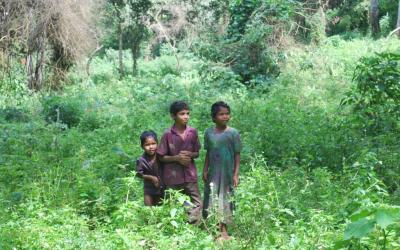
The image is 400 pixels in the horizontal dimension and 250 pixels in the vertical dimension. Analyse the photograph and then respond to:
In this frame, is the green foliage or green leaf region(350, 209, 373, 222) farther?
the green foliage

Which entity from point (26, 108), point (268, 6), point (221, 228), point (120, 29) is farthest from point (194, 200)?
point (120, 29)

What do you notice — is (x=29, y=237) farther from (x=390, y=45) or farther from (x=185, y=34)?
(x=185, y=34)

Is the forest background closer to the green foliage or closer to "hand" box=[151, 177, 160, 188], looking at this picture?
the green foliage

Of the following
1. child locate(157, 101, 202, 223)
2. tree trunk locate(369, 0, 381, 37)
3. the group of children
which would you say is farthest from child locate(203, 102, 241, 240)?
tree trunk locate(369, 0, 381, 37)

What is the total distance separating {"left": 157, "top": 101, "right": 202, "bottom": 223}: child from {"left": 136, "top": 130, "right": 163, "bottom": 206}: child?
0.08 meters

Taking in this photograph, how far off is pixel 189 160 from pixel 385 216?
3.00 metres

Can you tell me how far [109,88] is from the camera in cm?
1662

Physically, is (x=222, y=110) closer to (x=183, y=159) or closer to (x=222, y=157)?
(x=222, y=157)

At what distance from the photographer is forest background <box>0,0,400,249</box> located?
177 inches

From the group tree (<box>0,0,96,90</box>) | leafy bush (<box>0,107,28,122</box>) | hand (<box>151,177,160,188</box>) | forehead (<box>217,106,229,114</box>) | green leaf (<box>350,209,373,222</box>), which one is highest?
tree (<box>0,0,96,90</box>)

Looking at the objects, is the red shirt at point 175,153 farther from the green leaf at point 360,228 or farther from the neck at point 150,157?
the green leaf at point 360,228

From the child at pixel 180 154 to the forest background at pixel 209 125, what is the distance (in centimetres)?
37

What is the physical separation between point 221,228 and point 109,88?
12.1 m

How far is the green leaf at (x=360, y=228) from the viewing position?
8.10ft
